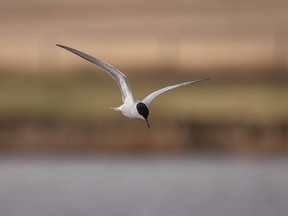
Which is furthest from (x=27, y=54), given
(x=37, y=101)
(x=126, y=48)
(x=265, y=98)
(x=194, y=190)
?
(x=194, y=190)

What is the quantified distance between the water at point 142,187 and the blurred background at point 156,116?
29mm

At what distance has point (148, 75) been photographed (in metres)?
32.4

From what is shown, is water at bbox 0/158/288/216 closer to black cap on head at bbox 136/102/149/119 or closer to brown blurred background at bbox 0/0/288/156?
brown blurred background at bbox 0/0/288/156

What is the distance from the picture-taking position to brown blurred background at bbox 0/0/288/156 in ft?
86.1

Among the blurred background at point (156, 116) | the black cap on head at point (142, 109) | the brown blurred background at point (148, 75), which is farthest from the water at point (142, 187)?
the black cap on head at point (142, 109)

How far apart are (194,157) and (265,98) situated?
2.85 metres

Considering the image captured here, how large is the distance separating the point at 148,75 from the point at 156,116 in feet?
18.8

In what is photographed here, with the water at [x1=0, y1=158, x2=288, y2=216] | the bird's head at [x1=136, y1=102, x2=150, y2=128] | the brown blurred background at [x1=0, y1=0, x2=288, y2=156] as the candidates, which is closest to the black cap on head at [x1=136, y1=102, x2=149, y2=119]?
the bird's head at [x1=136, y1=102, x2=150, y2=128]

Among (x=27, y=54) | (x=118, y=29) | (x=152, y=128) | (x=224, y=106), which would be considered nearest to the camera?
(x=152, y=128)

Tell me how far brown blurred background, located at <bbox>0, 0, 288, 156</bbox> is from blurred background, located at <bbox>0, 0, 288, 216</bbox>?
36 millimetres

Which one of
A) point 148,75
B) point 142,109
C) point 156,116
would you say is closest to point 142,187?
point 156,116

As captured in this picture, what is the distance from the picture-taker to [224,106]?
2788 cm

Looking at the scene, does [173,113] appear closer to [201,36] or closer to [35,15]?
[201,36]

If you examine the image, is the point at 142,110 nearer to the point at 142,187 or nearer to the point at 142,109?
the point at 142,109
